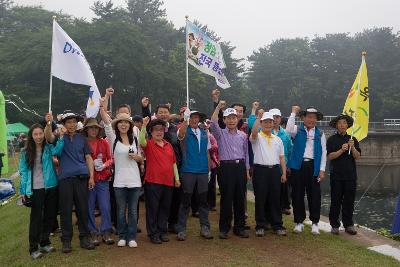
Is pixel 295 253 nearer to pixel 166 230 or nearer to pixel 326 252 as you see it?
pixel 326 252

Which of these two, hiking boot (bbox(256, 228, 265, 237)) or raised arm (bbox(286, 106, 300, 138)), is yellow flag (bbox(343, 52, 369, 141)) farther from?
hiking boot (bbox(256, 228, 265, 237))

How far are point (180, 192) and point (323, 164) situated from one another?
2.50 m

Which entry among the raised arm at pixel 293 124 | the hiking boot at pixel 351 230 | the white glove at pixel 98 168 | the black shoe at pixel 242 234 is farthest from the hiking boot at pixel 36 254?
the hiking boot at pixel 351 230

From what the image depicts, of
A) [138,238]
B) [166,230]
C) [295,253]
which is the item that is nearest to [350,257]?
[295,253]

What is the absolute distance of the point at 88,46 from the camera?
39.9 m

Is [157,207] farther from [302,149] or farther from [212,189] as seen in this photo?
[302,149]

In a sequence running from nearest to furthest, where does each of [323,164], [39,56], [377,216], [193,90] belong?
[323,164], [377,216], [39,56], [193,90]

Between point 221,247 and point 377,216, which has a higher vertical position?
point 221,247

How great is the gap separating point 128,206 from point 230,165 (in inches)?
66.6

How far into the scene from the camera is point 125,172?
247 inches

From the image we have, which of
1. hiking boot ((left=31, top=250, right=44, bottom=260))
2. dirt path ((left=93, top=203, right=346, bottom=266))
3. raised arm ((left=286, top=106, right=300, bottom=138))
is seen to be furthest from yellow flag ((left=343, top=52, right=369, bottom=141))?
hiking boot ((left=31, top=250, right=44, bottom=260))

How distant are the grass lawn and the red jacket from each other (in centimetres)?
104

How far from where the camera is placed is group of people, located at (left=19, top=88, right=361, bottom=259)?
6066 millimetres

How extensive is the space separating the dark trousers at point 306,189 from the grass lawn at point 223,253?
1.44 ft
